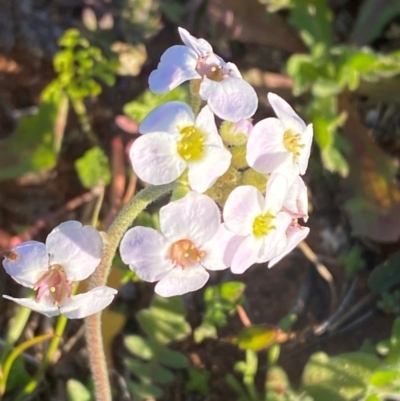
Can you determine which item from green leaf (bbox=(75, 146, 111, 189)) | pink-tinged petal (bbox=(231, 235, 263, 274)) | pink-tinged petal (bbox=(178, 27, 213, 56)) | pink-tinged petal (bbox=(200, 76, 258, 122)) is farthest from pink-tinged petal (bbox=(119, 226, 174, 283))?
green leaf (bbox=(75, 146, 111, 189))

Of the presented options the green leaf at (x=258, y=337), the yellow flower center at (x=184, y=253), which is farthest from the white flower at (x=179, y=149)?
the green leaf at (x=258, y=337)

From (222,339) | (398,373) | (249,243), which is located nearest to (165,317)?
(222,339)

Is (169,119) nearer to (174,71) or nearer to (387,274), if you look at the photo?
(174,71)

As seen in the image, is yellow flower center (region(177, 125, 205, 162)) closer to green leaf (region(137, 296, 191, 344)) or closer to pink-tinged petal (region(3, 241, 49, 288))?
pink-tinged petal (region(3, 241, 49, 288))

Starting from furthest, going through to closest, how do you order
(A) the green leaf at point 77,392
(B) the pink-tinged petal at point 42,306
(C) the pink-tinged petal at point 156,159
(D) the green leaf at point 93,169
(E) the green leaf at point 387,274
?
(D) the green leaf at point 93,169 < (E) the green leaf at point 387,274 < (A) the green leaf at point 77,392 < (B) the pink-tinged petal at point 42,306 < (C) the pink-tinged petal at point 156,159

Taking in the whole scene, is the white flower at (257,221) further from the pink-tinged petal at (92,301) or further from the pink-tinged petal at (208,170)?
the pink-tinged petal at (92,301)

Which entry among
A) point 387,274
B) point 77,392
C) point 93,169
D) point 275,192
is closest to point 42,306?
point 275,192

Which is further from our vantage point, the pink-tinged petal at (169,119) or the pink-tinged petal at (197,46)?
the pink-tinged petal at (197,46)
